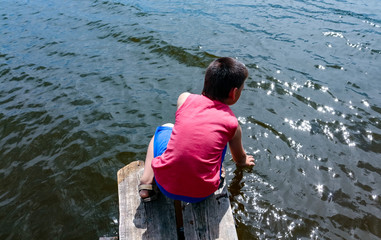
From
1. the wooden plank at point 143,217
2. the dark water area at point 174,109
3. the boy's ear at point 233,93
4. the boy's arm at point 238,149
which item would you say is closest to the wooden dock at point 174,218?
the wooden plank at point 143,217

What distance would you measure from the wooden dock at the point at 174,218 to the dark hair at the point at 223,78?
0.99m

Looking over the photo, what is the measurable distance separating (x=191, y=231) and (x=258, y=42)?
22.1ft

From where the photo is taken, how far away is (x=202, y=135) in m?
2.26

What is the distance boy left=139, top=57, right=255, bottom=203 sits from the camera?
2256 millimetres

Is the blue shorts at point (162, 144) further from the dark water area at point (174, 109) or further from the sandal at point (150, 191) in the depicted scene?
the dark water area at point (174, 109)

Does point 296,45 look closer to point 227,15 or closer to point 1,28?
point 227,15

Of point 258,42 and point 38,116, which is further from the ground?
point 258,42

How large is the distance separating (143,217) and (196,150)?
2.94 feet

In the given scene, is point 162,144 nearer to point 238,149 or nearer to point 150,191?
point 150,191

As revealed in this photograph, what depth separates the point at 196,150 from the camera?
87.9 inches

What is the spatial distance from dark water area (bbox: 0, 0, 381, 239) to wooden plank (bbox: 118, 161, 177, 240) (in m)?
0.60

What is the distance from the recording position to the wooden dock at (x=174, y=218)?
240 cm

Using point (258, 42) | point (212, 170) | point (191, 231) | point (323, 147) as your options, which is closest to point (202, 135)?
point (212, 170)

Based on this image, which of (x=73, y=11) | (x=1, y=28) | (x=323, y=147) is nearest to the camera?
(x=323, y=147)
